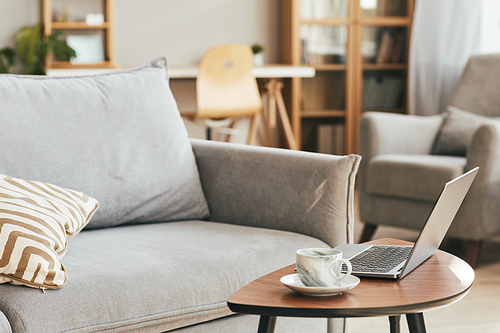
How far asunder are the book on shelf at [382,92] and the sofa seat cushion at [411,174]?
165 cm

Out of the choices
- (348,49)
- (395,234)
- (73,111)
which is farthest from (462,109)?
(73,111)

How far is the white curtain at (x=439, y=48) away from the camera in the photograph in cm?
379

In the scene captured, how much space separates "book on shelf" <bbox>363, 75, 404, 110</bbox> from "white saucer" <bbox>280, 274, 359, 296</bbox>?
3.63 meters

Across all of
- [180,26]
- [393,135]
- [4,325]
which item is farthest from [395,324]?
[180,26]

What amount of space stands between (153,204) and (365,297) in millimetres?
897

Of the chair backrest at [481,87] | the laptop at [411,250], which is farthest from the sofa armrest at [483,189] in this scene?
the laptop at [411,250]

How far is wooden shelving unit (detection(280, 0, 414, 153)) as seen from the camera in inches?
168

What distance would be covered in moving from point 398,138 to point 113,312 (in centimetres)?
201

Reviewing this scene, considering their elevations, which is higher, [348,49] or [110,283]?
[348,49]

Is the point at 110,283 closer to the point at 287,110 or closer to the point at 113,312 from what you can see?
the point at 113,312

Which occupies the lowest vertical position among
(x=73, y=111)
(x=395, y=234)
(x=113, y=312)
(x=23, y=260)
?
(x=395, y=234)

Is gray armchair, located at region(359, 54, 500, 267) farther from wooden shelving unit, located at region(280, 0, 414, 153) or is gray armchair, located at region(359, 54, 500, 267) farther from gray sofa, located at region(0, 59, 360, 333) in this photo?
wooden shelving unit, located at region(280, 0, 414, 153)

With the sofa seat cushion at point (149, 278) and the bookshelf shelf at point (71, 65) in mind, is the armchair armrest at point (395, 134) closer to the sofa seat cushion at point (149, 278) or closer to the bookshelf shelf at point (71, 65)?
the sofa seat cushion at point (149, 278)

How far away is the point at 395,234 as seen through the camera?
3016 millimetres
